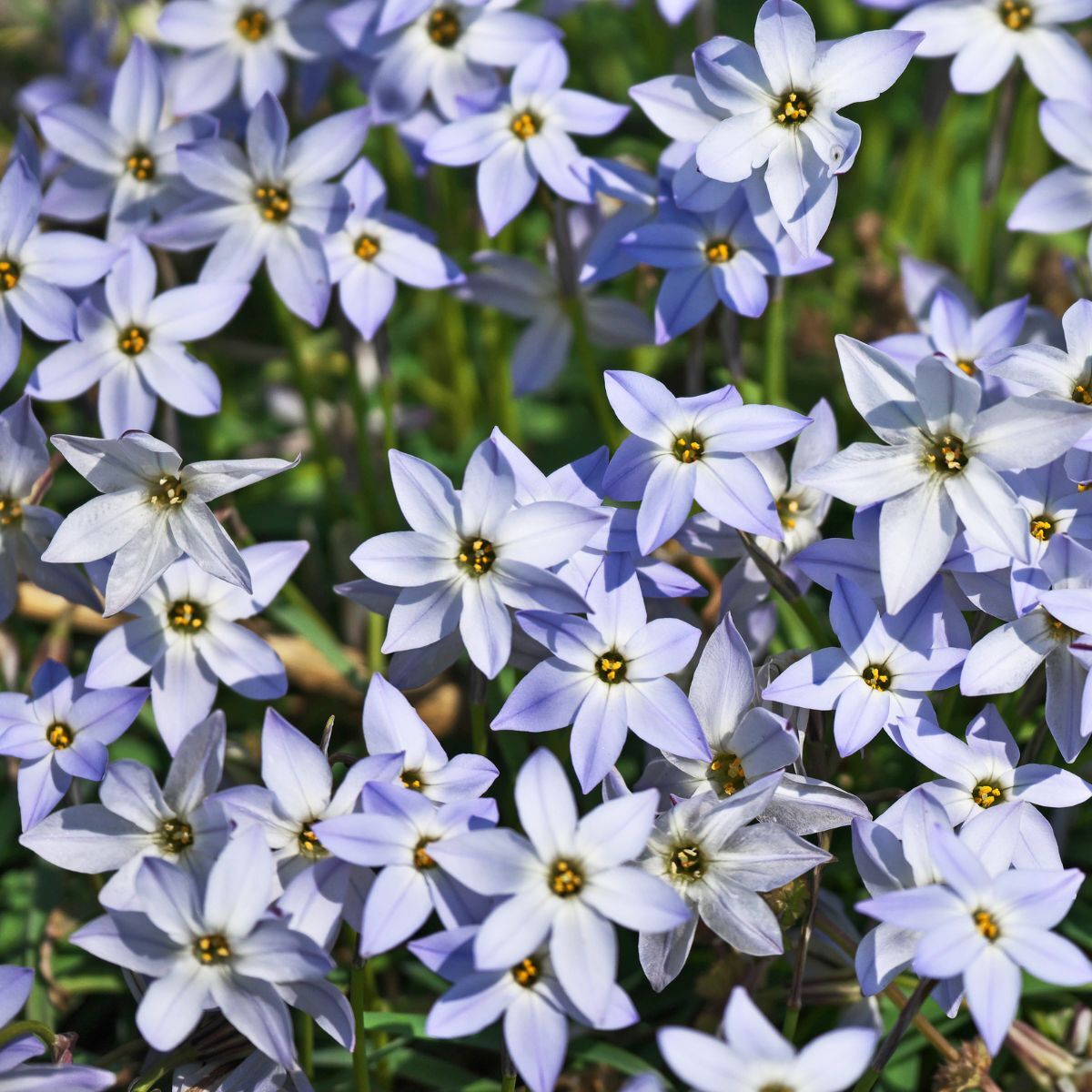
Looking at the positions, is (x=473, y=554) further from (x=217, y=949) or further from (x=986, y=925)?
(x=986, y=925)

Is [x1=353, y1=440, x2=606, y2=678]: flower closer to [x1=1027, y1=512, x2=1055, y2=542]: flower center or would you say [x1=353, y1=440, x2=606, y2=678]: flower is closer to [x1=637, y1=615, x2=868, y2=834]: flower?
[x1=637, y1=615, x2=868, y2=834]: flower

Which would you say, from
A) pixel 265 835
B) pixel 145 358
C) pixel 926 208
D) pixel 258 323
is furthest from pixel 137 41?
pixel 926 208

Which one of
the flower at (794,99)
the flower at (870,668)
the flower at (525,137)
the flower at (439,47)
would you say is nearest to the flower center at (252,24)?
the flower at (439,47)

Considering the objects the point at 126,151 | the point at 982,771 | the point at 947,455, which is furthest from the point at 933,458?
the point at 126,151

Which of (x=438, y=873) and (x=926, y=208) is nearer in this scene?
(x=438, y=873)

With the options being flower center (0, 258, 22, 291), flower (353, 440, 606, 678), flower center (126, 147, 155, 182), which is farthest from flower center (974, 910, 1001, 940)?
flower center (126, 147, 155, 182)

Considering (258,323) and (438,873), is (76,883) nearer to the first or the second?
(438,873)

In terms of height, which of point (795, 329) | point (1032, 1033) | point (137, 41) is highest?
point (137, 41)
